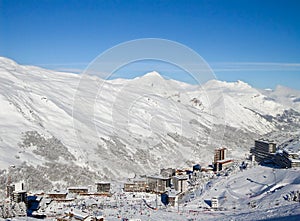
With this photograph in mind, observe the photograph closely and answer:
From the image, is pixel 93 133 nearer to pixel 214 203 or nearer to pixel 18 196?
pixel 18 196

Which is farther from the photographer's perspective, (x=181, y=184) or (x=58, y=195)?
(x=181, y=184)

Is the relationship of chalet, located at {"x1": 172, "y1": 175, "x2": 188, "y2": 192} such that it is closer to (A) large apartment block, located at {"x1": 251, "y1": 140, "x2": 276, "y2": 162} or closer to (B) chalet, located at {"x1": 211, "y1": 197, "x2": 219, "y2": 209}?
(B) chalet, located at {"x1": 211, "y1": 197, "x2": 219, "y2": 209}

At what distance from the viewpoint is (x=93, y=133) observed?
4203 cm

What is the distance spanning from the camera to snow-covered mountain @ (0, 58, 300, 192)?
3198 cm

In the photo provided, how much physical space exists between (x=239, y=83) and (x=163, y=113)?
142 m

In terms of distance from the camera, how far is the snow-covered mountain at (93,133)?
1259 inches

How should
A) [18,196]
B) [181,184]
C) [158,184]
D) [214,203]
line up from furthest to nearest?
[158,184] < [181,184] < [18,196] < [214,203]

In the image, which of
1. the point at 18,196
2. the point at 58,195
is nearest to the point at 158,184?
the point at 58,195

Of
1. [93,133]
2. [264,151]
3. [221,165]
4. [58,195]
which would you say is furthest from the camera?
[93,133]

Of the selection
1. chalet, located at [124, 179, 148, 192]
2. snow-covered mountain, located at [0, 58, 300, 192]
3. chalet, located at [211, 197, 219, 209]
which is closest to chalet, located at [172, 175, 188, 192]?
chalet, located at [124, 179, 148, 192]

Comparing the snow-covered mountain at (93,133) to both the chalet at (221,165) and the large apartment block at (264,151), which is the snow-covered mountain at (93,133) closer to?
the chalet at (221,165)

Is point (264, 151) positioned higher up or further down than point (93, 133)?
further down

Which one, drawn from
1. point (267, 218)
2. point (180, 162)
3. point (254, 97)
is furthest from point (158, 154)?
point (254, 97)

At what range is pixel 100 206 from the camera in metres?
21.1
